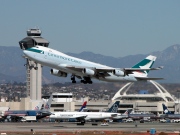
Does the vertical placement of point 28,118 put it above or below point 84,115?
above

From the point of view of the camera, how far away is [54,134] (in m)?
102

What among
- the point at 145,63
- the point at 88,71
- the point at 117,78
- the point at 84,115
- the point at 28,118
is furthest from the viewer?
the point at 28,118

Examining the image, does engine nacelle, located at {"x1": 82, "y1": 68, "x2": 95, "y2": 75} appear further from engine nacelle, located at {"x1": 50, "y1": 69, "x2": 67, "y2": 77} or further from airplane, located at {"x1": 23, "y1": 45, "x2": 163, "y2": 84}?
engine nacelle, located at {"x1": 50, "y1": 69, "x2": 67, "y2": 77}

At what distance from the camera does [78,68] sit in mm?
117062

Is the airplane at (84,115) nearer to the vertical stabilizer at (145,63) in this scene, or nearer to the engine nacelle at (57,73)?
the vertical stabilizer at (145,63)

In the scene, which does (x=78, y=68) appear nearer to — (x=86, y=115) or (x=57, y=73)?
(x=57, y=73)

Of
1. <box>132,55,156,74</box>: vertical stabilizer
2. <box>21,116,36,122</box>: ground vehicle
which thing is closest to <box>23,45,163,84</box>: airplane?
<box>132,55,156,74</box>: vertical stabilizer

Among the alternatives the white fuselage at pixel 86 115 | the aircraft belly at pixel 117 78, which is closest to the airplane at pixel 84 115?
the white fuselage at pixel 86 115

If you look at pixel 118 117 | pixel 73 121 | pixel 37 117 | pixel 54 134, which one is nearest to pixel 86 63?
pixel 54 134

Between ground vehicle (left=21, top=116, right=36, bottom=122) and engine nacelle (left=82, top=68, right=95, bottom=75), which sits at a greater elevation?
engine nacelle (left=82, top=68, right=95, bottom=75)

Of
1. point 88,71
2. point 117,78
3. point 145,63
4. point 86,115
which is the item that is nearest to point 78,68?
point 88,71

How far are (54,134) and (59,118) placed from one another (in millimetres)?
62644

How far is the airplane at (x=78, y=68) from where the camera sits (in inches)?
4515

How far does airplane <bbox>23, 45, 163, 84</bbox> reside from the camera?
115 meters
